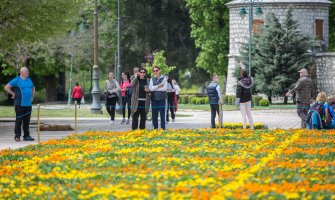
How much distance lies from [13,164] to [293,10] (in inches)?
2212

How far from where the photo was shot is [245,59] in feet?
227

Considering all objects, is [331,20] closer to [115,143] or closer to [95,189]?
[115,143]

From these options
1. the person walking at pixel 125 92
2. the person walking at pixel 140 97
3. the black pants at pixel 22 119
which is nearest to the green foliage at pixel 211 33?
the person walking at pixel 125 92

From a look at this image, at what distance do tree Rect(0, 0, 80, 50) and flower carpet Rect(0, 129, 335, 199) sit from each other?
44.9 feet

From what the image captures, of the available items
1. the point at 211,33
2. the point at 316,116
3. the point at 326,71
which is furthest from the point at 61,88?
the point at 316,116

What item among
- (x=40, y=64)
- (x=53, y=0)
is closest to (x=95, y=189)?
(x=53, y=0)

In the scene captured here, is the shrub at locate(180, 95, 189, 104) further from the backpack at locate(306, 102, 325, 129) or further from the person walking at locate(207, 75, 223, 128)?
the backpack at locate(306, 102, 325, 129)

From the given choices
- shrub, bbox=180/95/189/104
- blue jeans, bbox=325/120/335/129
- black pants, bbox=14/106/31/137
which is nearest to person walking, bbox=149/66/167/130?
black pants, bbox=14/106/31/137

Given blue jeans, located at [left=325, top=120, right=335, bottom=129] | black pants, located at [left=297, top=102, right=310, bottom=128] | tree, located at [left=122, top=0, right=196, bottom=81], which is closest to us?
blue jeans, located at [left=325, top=120, right=335, bottom=129]

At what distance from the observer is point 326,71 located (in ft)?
234

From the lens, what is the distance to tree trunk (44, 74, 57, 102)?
81.2 metres

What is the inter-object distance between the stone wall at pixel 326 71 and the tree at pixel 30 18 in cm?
3537

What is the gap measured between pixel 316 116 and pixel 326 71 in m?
45.7

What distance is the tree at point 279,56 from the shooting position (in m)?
65.6
